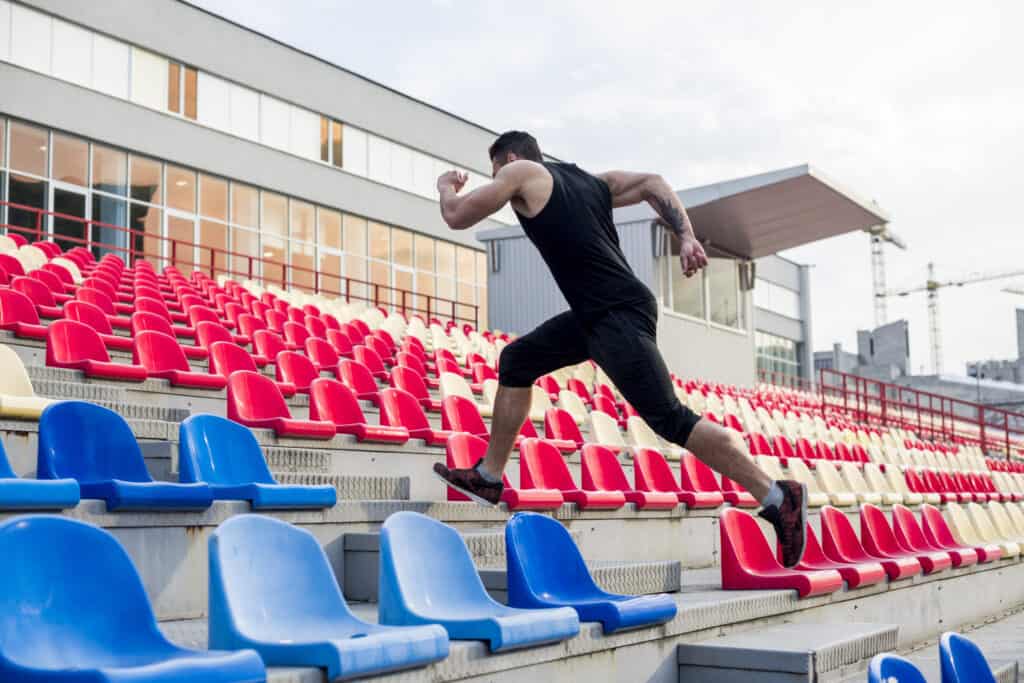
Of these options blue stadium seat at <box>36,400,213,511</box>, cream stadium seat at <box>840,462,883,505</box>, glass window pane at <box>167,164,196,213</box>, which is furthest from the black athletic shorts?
glass window pane at <box>167,164,196,213</box>

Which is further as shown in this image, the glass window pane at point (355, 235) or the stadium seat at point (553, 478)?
the glass window pane at point (355, 235)

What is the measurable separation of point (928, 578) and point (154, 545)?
174 inches

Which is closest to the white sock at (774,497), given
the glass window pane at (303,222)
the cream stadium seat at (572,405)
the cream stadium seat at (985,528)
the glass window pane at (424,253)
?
the cream stadium seat at (985,528)

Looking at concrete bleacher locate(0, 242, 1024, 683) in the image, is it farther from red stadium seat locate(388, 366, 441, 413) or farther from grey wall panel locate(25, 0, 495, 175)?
grey wall panel locate(25, 0, 495, 175)

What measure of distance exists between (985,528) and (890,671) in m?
6.10

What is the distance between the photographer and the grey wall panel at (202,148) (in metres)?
18.5

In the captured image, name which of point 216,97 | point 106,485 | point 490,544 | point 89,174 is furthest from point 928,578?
point 216,97

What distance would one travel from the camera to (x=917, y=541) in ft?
22.3

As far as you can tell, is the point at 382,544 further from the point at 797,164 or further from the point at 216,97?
the point at 216,97

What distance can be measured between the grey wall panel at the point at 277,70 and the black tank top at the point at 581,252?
17369mm

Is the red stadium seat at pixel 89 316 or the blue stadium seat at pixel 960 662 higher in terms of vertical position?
the red stadium seat at pixel 89 316

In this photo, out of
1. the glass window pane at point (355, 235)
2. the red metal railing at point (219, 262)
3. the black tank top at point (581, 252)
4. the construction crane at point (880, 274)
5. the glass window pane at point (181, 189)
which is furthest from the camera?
the construction crane at point (880, 274)

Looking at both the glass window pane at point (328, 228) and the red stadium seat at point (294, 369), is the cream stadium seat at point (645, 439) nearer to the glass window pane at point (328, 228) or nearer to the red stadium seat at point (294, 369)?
the red stadium seat at point (294, 369)

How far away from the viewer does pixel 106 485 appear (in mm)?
3133
